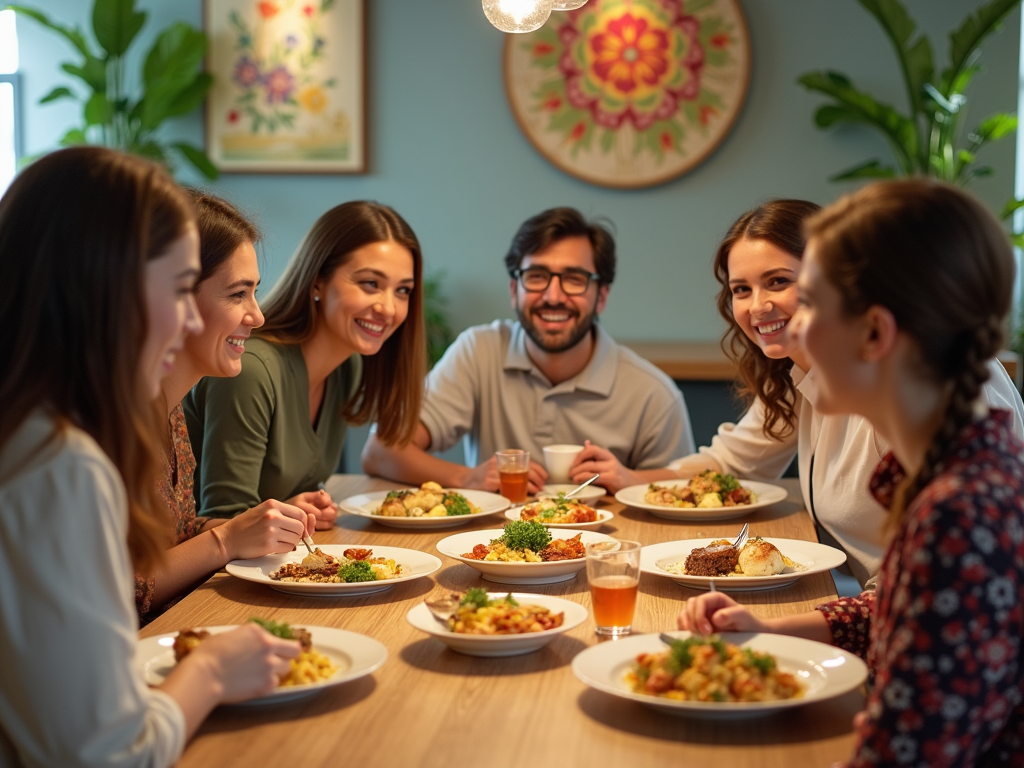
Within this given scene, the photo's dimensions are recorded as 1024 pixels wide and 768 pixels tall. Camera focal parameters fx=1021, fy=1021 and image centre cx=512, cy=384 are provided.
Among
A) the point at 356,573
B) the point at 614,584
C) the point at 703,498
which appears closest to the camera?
the point at 614,584

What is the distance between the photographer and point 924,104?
14.8 ft

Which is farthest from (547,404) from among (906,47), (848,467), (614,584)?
(906,47)

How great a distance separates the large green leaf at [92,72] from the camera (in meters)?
4.93

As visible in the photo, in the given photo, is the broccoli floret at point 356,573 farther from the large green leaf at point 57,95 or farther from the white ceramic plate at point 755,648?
the large green leaf at point 57,95

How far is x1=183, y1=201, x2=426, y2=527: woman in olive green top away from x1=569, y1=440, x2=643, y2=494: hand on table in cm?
49

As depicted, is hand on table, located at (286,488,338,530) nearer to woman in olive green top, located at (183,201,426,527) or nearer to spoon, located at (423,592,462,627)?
woman in olive green top, located at (183,201,426,527)

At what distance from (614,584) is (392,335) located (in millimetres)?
1519

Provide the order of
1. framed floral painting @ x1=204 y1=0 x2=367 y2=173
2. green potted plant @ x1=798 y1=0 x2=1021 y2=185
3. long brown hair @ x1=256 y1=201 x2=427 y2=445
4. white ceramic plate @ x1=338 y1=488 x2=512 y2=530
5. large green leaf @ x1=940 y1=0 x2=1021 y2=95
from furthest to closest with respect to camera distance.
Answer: framed floral painting @ x1=204 y1=0 x2=367 y2=173
green potted plant @ x1=798 y1=0 x2=1021 y2=185
large green leaf @ x1=940 y1=0 x2=1021 y2=95
long brown hair @ x1=256 y1=201 x2=427 y2=445
white ceramic plate @ x1=338 y1=488 x2=512 y2=530

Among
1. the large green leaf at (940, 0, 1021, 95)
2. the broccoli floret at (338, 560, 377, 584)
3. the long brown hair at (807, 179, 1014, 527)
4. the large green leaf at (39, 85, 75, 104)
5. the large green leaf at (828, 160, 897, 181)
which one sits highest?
the large green leaf at (940, 0, 1021, 95)

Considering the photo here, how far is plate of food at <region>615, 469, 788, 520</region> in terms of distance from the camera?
8.07 ft

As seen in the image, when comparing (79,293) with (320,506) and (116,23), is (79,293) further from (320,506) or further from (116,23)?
(116,23)

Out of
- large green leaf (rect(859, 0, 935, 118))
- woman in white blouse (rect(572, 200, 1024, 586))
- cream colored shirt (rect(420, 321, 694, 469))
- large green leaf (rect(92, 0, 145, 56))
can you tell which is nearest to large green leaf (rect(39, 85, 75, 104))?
large green leaf (rect(92, 0, 145, 56))

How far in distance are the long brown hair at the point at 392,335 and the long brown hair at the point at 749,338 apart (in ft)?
2.82

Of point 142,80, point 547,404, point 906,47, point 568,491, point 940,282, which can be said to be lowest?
point 568,491
